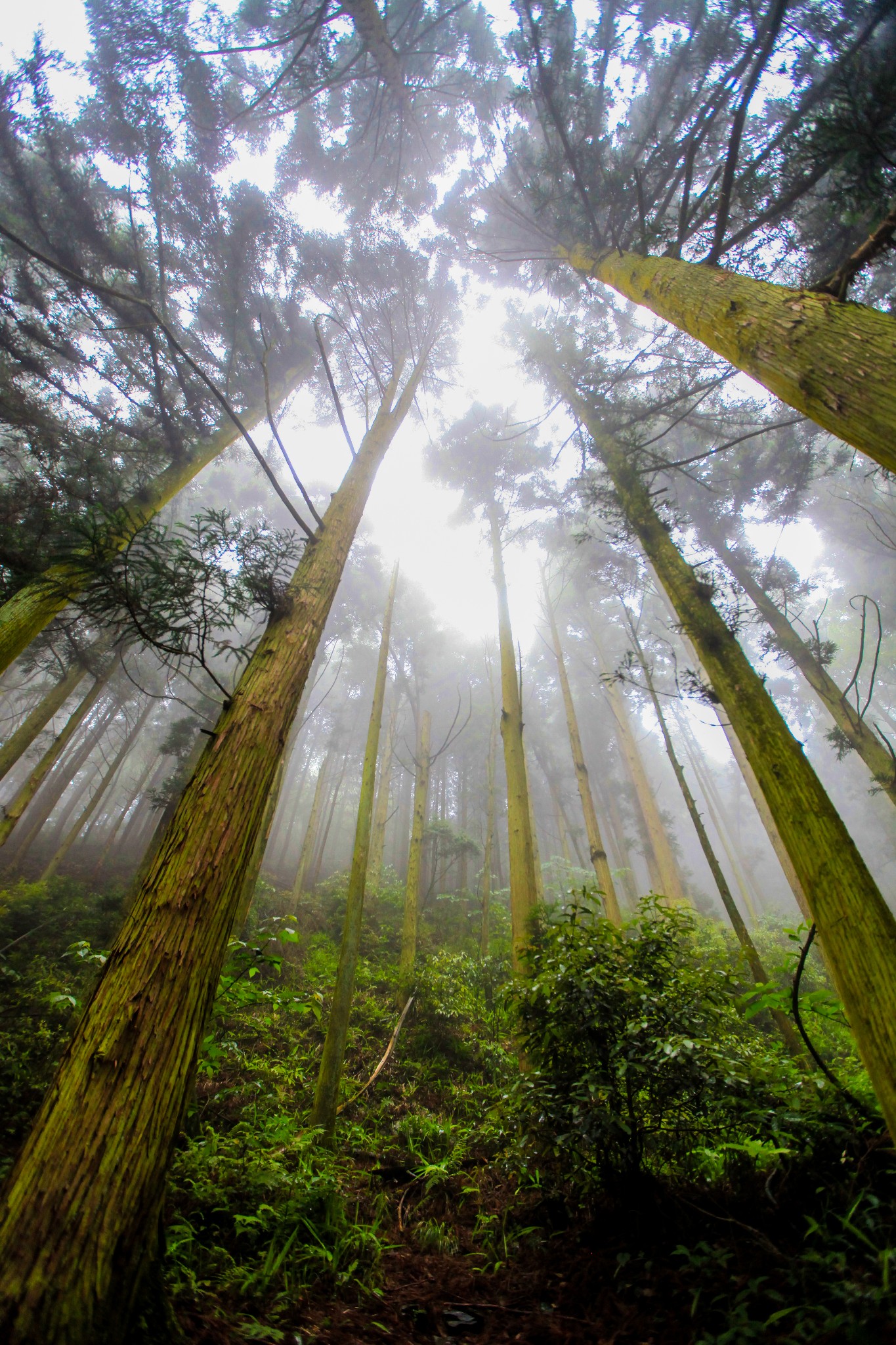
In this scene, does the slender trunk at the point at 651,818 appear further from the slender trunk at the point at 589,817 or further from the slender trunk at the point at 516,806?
the slender trunk at the point at 516,806

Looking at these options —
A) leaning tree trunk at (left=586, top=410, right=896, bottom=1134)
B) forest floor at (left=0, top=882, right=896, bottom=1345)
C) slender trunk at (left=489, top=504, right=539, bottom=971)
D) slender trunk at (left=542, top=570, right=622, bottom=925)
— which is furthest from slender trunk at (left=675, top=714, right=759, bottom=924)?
forest floor at (left=0, top=882, right=896, bottom=1345)

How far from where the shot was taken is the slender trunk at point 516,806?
5586 mm

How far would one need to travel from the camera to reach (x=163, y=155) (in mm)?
7496

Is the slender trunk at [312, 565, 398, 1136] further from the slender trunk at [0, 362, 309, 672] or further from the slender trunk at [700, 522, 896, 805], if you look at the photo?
the slender trunk at [700, 522, 896, 805]

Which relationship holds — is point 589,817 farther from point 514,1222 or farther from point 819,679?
point 514,1222

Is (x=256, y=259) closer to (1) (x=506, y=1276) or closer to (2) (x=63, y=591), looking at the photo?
(2) (x=63, y=591)

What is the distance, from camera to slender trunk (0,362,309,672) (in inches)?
134

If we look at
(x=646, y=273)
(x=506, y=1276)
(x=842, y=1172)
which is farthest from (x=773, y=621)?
(x=506, y=1276)

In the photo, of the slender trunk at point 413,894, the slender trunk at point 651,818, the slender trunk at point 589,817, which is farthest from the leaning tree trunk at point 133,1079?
the slender trunk at point 651,818

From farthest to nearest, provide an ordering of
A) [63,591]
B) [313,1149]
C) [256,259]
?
[256,259] < [63,591] < [313,1149]

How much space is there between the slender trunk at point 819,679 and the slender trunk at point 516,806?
12.7 ft

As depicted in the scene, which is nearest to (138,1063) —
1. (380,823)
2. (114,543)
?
(114,543)

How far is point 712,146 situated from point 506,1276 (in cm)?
1196

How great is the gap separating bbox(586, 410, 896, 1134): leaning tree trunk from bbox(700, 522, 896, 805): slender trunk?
120 inches
